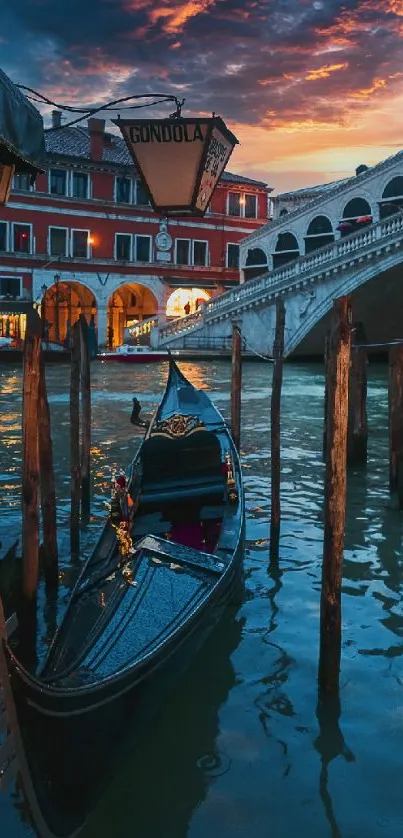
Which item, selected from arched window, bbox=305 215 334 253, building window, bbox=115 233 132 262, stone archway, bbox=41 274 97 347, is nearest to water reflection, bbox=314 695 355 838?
arched window, bbox=305 215 334 253

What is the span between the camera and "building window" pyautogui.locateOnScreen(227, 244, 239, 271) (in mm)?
35375

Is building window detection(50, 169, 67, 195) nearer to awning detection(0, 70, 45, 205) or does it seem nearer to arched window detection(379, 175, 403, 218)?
arched window detection(379, 175, 403, 218)

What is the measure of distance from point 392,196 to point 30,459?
27522mm

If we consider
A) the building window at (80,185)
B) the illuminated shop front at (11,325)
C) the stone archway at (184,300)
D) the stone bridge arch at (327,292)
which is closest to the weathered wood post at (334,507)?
the stone bridge arch at (327,292)

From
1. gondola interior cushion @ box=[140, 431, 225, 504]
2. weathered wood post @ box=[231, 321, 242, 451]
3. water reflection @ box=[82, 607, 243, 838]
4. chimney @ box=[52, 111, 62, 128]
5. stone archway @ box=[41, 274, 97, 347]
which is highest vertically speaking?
chimney @ box=[52, 111, 62, 128]

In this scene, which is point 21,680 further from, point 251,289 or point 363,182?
point 363,182

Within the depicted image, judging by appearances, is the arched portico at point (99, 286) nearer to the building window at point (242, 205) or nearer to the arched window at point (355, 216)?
the building window at point (242, 205)

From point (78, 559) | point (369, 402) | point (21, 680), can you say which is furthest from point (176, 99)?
point (369, 402)

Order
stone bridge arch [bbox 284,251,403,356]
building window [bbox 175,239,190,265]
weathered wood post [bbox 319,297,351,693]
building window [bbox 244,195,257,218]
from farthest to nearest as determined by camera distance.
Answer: building window [bbox 244,195,257,218] → building window [bbox 175,239,190,265] → stone bridge arch [bbox 284,251,403,356] → weathered wood post [bbox 319,297,351,693]

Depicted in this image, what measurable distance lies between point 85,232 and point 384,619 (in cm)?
2870

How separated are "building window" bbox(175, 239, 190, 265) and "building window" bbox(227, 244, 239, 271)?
232 centimetres

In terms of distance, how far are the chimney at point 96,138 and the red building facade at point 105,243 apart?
4 cm

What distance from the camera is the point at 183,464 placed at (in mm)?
6852

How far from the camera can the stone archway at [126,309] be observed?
115ft
